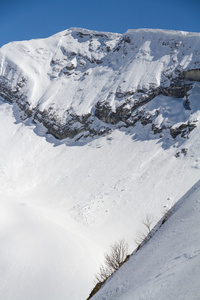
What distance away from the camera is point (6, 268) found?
16750mm

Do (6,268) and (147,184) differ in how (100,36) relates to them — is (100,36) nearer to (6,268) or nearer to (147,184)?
(147,184)

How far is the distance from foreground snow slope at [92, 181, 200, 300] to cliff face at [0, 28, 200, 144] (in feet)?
120

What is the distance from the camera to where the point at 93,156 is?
45.1 metres

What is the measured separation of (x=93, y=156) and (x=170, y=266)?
40.2 metres

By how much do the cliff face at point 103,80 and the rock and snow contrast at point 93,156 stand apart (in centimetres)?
30

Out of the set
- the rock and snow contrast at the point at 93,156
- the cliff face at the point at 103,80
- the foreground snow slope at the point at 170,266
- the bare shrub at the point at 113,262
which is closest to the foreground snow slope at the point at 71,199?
the rock and snow contrast at the point at 93,156

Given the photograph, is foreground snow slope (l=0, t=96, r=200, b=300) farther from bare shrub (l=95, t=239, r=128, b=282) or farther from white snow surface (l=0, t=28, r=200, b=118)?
white snow surface (l=0, t=28, r=200, b=118)

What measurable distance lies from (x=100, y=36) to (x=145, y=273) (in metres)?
78.9

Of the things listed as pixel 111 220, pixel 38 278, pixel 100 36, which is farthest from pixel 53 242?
pixel 100 36

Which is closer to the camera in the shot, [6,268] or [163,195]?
[6,268]

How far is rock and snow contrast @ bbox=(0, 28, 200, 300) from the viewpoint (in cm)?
1486

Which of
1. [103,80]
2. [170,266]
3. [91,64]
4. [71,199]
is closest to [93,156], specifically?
[71,199]

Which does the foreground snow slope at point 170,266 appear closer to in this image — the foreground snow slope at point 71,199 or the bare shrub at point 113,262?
the bare shrub at point 113,262

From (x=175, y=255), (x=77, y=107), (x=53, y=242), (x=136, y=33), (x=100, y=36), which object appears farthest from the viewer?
(x=100, y=36)
